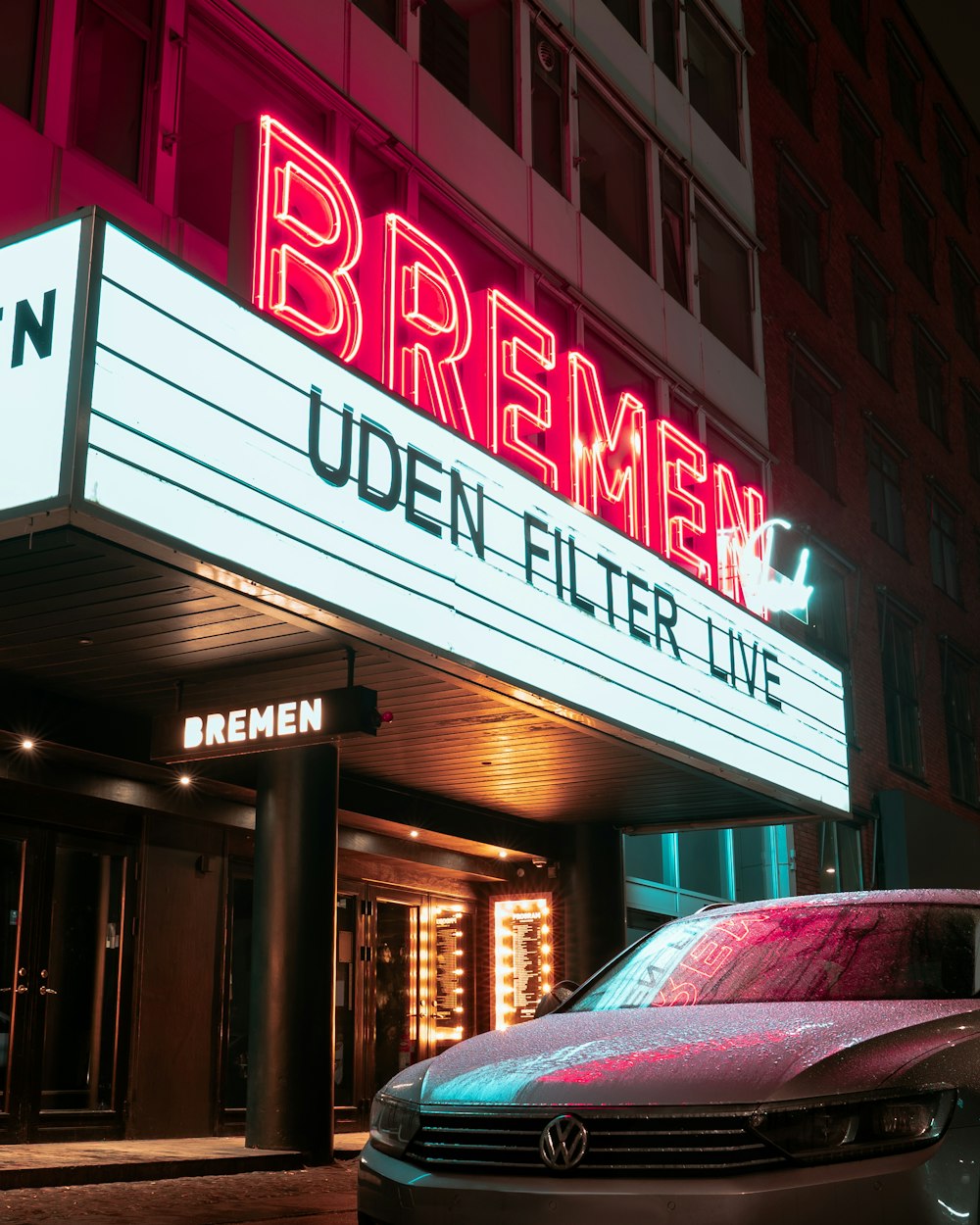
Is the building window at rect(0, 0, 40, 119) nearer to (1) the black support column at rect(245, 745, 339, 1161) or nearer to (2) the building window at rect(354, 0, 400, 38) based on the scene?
(2) the building window at rect(354, 0, 400, 38)

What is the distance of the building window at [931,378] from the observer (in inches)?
1177

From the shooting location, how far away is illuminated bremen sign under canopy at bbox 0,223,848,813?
7.81 metres

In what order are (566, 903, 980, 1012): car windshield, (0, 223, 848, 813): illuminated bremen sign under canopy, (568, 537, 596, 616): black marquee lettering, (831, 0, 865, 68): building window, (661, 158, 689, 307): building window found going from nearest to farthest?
1. (566, 903, 980, 1012): car windshield
2. (0, 223, 848, 813): illuminated bremen sign under canopy
3. (568, 537, 596, 616): black marquee lettering
4. (661, 158, 689, 307): building window
5. (831, 0, 865, 68): building window

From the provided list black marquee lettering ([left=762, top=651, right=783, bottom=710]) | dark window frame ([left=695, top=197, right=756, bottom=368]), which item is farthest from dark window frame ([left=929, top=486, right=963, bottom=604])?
black marquee lettering ([left=762, top=651, right=783, bottom=710])

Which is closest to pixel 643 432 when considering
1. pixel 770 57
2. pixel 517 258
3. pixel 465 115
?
pixel 517 258

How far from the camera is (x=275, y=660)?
1039 centimetres

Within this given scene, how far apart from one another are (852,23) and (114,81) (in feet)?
72.5

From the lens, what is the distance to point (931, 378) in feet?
101

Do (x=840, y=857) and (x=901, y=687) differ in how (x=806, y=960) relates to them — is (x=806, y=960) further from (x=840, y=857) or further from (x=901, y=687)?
(x=901, y=687)

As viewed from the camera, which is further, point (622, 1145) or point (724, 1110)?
point (622, 1145)

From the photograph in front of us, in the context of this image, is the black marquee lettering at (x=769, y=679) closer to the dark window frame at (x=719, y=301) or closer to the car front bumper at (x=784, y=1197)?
the dark window frame at (x=719, y=301)

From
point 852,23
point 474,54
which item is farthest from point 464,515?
point 852,23

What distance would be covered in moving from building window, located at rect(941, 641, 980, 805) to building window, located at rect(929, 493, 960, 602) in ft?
4.87

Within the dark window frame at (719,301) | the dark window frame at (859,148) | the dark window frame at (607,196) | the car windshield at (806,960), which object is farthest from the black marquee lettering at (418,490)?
the dark window frame at (859,148)
